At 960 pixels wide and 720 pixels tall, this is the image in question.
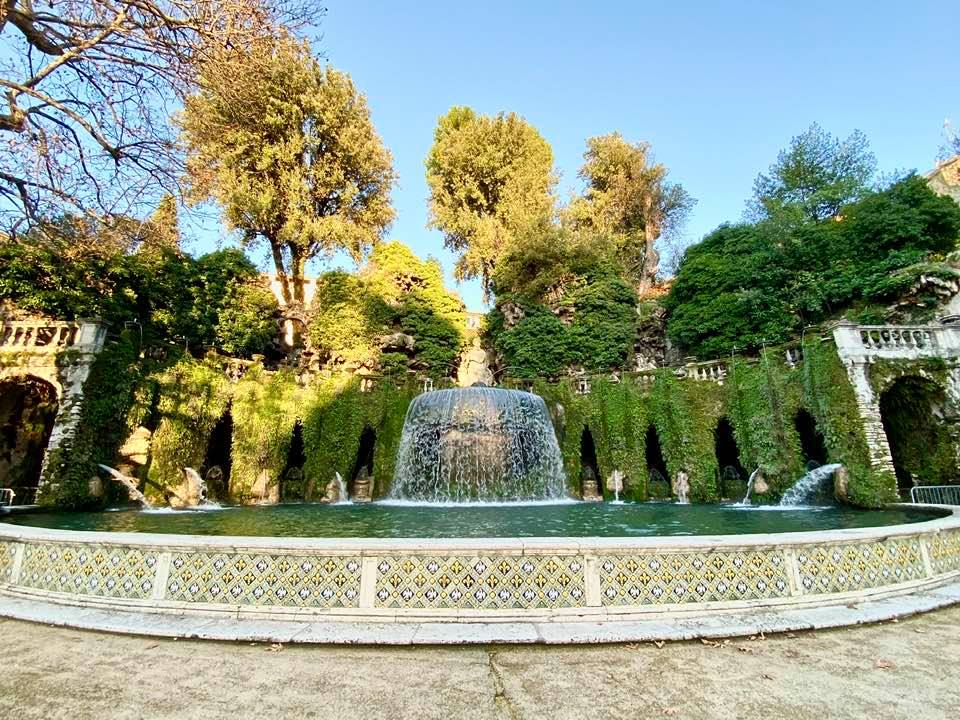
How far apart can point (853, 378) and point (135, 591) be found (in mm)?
15250

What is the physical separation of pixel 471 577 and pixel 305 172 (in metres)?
23.2

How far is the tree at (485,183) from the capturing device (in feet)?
92.0

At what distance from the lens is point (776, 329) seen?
17578mm

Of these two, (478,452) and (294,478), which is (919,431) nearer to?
(478,452)

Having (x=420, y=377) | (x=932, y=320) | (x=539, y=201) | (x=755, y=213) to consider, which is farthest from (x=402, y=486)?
(x=755, y=213)

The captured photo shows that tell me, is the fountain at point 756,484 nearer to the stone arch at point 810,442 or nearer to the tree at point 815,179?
the stone arch at point 810,442

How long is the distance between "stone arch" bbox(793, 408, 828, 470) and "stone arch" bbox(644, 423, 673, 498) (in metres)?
3.94

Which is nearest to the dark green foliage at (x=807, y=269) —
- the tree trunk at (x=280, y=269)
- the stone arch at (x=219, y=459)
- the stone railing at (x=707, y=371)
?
the stone railing at (x=707, y=371)

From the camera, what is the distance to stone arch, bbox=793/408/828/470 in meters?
13.6

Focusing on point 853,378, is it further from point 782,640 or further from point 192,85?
point 192,85

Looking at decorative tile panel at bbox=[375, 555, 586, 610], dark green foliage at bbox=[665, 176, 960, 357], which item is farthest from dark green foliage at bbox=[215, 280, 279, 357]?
dark green foliage at bbox=[665, 176, 960, 357]

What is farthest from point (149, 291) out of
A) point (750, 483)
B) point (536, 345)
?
point (750, 483)

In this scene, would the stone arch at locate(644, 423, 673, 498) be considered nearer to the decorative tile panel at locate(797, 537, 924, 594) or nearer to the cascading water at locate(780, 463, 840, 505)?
the cascading water at locate(780, 463, 840, 505)

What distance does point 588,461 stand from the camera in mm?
16891
